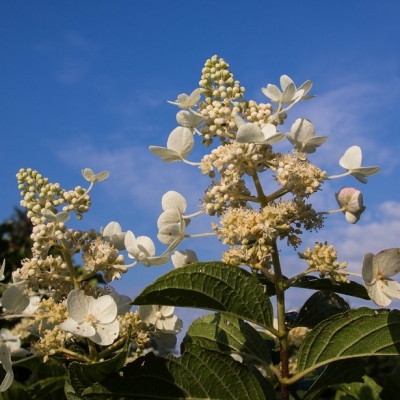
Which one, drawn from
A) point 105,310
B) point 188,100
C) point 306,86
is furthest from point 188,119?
point 105,310

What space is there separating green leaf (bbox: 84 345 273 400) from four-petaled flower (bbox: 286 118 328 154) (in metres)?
0.95

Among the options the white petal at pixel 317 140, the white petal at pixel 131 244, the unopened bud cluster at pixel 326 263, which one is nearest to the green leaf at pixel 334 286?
the unopened bud cluster at pixel 326 263

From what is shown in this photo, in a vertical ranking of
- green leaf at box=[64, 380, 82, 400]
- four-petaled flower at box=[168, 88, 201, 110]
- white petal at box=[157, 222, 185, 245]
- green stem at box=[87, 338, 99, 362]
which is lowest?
green leaf at box=[64, 380, 82, 400]

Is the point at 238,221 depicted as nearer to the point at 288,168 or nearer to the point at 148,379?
the point at 288,168

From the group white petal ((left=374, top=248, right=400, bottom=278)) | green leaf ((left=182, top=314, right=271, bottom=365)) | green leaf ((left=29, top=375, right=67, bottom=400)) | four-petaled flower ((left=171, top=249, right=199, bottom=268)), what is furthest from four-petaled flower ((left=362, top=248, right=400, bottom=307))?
green leaf ((left=29, top=375, right=67, bottom=400))

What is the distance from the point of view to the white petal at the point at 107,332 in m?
2.43

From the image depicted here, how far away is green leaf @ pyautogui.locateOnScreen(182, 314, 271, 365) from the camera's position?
2418 mm

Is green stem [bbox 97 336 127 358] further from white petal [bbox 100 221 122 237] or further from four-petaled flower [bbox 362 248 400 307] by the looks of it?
four-petaled flower [bbox 362 248 400 307]

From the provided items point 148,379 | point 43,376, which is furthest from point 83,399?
point 43,376

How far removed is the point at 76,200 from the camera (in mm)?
2752

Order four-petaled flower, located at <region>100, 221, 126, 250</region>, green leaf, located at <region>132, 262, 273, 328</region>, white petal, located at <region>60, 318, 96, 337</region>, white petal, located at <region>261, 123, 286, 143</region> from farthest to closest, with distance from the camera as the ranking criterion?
1. four-petaled flower, located at <region>100, 221, 126, 250</region>
2. white petal, located at <region>60, 318, 96, 337</region>
3. white petal, located at <region>261, 123, 286, 143</region>
4. green leaf, located at <region>132, 262, 273, 328</region>

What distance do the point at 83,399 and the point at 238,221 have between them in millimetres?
915

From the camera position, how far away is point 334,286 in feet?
7.70

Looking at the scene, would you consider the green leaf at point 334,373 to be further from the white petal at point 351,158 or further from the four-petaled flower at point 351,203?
the white petal at point 351,158
